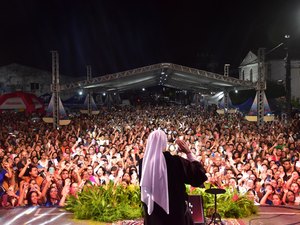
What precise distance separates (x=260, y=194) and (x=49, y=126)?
36.3ft

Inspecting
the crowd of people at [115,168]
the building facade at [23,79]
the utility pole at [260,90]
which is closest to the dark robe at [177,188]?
the crowd of people at [115,168]

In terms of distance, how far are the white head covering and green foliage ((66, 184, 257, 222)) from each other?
253 centimetres

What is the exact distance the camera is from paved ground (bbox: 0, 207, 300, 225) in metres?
5.64

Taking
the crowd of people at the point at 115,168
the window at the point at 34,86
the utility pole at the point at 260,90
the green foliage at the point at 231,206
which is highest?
the window at the point at 34,86

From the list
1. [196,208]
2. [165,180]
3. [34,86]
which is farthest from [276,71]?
[165,180]

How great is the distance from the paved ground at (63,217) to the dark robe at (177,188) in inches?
91.7

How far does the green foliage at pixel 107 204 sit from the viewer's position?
5.84 m

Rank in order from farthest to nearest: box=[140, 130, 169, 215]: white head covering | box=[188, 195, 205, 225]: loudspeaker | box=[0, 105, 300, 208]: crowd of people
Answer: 1. box=[0, 105, 300, 208]: crowd of people
2. box=[188, 195, 205, 225]: loudspeaker
3. box=[140, 130, 169, 215]: white head covering

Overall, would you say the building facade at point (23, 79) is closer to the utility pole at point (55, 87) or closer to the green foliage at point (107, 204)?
the utility pole at point (55, 87)

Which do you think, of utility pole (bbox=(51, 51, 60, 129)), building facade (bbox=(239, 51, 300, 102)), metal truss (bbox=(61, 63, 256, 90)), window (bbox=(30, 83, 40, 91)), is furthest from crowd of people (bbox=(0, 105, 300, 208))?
window (bbox=(30, 83, 40, 91))

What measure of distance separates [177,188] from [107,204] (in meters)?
2.77

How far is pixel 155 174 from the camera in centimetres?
340

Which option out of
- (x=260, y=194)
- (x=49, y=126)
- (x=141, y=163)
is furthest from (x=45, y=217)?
(x=49, y=126)

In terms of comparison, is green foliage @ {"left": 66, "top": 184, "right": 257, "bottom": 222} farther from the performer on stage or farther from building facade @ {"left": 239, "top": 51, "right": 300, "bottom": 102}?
building facade @ {"left": 239, "top": 51, "right": 300, "bottom": 102}
